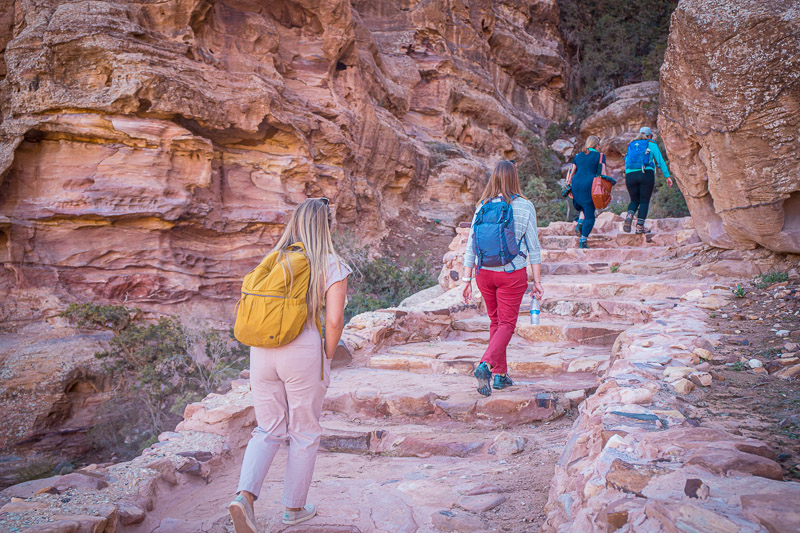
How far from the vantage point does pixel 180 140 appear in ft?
41.0

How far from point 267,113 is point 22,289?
7.15 metres

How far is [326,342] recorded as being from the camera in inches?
98.6

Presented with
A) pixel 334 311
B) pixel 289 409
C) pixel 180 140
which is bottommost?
pixel 289 409

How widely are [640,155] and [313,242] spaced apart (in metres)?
6.44

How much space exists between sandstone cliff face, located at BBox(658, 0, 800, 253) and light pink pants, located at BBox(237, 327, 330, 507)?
175 inches

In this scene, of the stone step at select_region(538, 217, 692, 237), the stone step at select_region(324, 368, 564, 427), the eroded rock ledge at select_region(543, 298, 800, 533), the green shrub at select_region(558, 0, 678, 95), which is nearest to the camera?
the eroded rock ledge at select_region(543, 298, 800, 533)

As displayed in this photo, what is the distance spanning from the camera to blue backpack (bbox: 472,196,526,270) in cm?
365

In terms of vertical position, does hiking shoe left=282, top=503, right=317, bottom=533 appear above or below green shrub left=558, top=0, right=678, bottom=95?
below

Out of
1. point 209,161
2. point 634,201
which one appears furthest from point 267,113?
point 634,201

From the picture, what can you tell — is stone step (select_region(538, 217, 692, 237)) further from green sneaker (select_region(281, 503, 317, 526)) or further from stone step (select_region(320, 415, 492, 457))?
green sneaker (select_region(281, 503, 317, 526))

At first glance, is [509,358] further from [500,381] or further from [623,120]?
[623,120]

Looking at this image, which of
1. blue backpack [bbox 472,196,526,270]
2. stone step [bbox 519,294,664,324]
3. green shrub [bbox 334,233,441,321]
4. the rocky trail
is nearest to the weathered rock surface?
green shrub [bbox 334,233,441,321]

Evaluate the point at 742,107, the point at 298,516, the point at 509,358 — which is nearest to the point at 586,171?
the point at 742,107

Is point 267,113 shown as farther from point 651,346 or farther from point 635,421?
point 635,421
